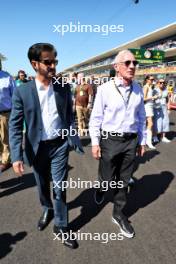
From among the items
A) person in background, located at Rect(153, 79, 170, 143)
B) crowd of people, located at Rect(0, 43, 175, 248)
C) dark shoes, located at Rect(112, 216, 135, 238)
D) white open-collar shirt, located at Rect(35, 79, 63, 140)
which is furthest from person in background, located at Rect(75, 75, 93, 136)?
white open-collar shirt, located at Rect(35, 79, 63, 140)

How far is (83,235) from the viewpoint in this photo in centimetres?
294

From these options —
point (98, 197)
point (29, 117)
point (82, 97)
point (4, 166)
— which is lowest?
point (4, 166)

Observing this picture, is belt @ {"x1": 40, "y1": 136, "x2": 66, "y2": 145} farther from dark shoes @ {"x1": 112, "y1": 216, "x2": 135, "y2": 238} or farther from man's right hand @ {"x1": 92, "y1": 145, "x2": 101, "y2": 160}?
dark shoes @ {"x1": 112, "y1": 216, "x2": 135, "y2": 238}

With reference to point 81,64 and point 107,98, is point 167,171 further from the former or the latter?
point 81,64

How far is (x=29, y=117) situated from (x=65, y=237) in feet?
4.61

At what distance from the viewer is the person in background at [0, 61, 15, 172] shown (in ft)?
15.2

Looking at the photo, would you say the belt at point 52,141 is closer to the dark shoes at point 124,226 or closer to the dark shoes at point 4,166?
the dark shoes at point 124,226

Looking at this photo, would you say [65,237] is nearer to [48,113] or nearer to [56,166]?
[56,166]

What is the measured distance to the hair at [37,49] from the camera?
2.29 metres

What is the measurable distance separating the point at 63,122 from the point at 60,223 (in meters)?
1.13

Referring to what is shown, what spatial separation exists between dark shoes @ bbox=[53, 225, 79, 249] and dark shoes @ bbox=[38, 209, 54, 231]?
0.65ft

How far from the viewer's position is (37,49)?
7.53ft

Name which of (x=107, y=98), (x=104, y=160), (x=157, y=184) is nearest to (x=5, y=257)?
(x=104, y=160)

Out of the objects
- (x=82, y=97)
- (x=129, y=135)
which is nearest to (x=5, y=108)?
(x=129, y=135)
